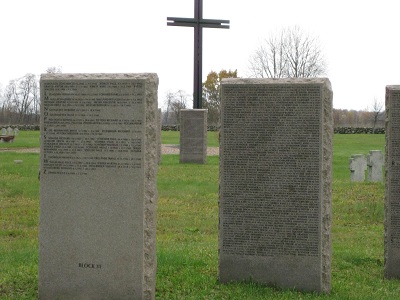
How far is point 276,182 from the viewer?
239 inches

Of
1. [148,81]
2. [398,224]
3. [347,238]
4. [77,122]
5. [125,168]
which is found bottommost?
[347,238]

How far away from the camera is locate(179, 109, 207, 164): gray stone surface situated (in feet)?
72.1

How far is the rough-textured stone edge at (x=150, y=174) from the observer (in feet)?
16.9

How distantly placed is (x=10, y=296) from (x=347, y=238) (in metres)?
5.70

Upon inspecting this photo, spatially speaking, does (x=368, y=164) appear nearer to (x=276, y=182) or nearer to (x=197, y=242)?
(x=197, y=242)

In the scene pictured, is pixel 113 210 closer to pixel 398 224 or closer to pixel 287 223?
pixel 287 223

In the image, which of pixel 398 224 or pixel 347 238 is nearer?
pixel 398 224

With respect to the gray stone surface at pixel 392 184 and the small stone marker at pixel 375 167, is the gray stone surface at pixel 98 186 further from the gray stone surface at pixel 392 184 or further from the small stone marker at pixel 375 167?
the small stone marker at pixel 375 167

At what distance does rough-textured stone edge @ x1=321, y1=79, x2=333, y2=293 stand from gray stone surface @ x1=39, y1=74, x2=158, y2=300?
1.78 m

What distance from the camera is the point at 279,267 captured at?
20.0 ft

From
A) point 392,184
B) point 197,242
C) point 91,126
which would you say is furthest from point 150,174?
point 197,242

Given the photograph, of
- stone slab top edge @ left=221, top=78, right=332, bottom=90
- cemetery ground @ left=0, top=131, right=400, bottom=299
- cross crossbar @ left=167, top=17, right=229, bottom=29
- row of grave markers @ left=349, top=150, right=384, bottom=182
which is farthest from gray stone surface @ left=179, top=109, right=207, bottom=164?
stone slab top edge @ left=221, top=78, right=332, bottom=90

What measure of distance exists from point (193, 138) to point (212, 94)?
4091cm

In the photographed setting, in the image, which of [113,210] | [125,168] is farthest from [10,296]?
[125,168]
